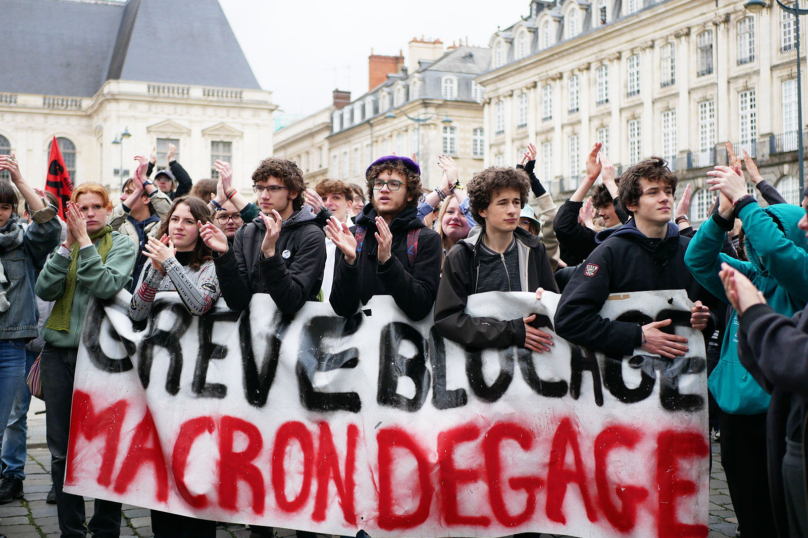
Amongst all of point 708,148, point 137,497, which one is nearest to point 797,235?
point 137,497

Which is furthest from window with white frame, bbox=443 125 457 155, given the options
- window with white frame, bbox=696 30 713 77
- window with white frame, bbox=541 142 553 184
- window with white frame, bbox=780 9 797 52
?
window with white frame, bbox=780 9 797 52

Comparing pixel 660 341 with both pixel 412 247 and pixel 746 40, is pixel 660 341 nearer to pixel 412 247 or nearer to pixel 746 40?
pixel 412 247

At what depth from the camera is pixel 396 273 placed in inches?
167

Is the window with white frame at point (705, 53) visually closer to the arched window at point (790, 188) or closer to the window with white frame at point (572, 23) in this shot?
the arched window at point (790, 188)

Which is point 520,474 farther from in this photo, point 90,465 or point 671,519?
point 90,465

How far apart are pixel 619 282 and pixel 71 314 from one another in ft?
10.1

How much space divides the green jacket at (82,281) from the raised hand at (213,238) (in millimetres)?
849

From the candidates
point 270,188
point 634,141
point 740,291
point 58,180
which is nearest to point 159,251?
point 270,188

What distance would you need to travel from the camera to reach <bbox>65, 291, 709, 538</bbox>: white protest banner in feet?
13.9

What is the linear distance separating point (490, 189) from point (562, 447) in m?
1.36

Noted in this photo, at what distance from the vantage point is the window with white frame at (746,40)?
37781 millimetres

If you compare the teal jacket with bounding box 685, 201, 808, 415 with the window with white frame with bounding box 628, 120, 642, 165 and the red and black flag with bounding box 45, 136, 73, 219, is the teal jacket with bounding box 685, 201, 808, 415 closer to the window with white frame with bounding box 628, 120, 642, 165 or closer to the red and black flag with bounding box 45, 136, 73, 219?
the red and black flag with bounding box 45, 136, 73, 219

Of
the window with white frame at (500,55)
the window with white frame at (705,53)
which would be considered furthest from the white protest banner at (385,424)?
the window with white frame at (500,55)

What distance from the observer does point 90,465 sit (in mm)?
4844
